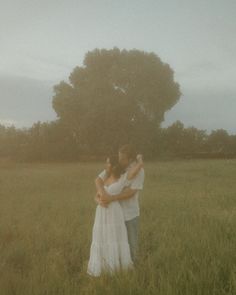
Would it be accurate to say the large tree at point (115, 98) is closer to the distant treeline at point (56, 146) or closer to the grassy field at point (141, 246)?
the distant treeline at point (56, 146)

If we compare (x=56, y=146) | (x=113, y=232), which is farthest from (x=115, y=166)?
(x=56, y=146)

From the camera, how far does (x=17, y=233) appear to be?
34.3ft

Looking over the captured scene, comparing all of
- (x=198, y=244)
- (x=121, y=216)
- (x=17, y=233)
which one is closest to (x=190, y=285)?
(x=121, y=216)

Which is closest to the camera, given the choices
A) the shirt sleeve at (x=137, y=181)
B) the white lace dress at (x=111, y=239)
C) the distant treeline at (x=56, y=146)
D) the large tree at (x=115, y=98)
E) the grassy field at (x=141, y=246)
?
the grassy field at (x=141, y=246)

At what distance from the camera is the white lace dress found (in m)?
7.16

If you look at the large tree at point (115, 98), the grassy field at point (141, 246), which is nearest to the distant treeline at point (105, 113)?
the large tree at point (115, 98)

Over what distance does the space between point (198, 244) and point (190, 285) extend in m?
2.36

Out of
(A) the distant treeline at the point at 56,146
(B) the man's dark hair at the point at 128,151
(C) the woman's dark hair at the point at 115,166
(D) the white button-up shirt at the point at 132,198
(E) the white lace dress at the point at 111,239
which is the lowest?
(E) the white lace dress at the point at 111,239

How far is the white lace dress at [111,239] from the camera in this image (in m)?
7.16

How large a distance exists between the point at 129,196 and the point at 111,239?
0.67 m

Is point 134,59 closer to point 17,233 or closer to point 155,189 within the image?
point 155,189

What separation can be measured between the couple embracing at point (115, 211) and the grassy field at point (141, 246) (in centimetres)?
30

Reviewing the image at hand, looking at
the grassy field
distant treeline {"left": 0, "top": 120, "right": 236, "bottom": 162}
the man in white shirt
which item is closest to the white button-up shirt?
the man in white shirt

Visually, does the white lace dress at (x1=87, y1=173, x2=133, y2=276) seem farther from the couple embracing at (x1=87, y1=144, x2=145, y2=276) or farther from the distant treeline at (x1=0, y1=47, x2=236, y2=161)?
the distant treeline at (x1=0, y1=47, x2=236, y2=161)
